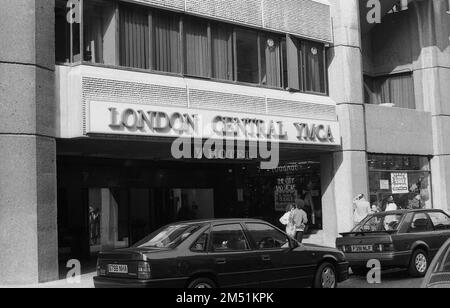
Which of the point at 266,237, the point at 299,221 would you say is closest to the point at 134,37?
the point at 299,221

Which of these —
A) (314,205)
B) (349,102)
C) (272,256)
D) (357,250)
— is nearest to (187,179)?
(314,205)

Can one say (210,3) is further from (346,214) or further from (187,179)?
(346,214)

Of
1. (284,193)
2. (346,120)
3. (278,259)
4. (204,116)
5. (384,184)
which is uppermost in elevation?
(346,120)

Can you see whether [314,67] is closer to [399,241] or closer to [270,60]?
[270,60]

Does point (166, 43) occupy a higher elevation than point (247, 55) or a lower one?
lower

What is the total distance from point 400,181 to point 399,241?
9293 mm

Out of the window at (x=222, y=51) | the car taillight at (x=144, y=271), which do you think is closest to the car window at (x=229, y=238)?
the car taillight at (x=144, y=271)

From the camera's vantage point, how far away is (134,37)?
45.3ft

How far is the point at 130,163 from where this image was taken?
1708cm

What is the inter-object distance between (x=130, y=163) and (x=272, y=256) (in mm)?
8526

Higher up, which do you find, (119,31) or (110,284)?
(119,31)

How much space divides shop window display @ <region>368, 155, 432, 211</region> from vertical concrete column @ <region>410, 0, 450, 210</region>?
1.35 feet

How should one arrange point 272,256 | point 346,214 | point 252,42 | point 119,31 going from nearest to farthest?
1. point 272,256
2. point 119,31
3. point 252,42
4. point 346,214
